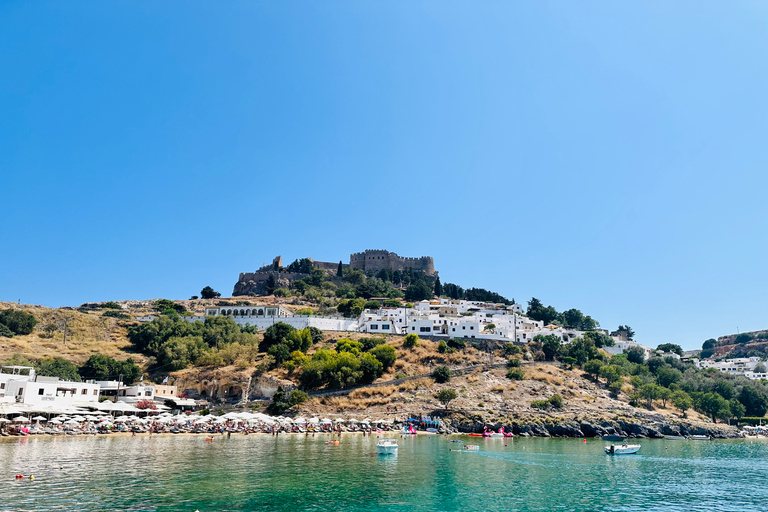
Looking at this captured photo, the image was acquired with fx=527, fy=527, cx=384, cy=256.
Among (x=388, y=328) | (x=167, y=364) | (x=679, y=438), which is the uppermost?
(x=388, y=328)

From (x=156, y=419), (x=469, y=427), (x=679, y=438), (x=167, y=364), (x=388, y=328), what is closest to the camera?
(x=156, y=419)

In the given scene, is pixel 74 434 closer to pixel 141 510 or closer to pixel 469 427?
pixel 141 510

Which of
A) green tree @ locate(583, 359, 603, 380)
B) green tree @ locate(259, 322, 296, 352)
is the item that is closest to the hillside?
green tree @ locate(583, 359, 603, 380)

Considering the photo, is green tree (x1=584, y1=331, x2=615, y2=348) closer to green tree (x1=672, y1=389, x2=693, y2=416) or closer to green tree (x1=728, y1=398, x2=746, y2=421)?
green tree (x1=672, y1=389, x2=693, y2=416)

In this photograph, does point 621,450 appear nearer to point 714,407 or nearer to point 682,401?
point 682,401

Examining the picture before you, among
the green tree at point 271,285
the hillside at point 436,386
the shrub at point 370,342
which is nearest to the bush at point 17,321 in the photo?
the hillside at point 436,386

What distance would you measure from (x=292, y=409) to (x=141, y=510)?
41.7 m

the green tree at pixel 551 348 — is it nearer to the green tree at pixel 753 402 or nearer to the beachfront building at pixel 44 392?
the green tree at pixel 753 402

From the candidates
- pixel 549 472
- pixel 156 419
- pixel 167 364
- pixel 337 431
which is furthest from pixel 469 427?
pixel 167 364

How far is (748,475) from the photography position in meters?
36.6

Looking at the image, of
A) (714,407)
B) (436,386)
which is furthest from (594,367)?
(436,386)

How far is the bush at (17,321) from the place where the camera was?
82.0 m

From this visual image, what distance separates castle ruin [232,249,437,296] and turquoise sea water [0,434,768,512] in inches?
3722

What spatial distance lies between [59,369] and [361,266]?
8995 cm
